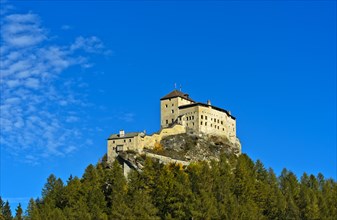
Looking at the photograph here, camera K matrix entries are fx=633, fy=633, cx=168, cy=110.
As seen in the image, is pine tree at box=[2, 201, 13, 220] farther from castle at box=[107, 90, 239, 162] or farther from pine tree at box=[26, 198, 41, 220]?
castle at box=[107, 90, 239, 162]

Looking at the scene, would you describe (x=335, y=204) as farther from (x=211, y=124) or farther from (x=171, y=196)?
(x=211, y=124)

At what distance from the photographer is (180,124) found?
114 metres

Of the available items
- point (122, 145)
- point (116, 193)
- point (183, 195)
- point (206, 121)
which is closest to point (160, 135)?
point (122, 145)

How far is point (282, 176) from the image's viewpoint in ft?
342

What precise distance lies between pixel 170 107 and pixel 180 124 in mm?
4986

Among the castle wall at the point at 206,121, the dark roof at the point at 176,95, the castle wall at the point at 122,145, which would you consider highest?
the dark roof at the point at 176,95

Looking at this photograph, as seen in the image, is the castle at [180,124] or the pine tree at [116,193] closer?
the pine tree at [116,193]

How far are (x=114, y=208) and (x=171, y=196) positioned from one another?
8.63 metres

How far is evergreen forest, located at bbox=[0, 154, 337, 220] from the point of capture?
7938cm

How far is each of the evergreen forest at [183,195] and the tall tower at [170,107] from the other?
17101 mm

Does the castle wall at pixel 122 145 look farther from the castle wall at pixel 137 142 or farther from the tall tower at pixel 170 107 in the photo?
the tall tower at pixel 170 107

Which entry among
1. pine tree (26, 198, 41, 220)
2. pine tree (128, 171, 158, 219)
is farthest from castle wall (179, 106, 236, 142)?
pine tree (26, 198, 41, 220)

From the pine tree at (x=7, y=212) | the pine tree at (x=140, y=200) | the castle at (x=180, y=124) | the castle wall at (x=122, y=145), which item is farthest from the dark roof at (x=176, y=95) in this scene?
the pine tree at (x=7, y=212)

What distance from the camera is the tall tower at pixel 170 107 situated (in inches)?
4589
